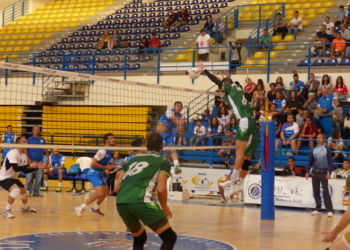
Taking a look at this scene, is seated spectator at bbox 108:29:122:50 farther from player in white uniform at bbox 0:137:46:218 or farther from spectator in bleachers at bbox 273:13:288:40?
player in white uniform at bbox 0:137:46:218

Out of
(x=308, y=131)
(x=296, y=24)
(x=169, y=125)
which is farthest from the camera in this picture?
(x=296, y=24)

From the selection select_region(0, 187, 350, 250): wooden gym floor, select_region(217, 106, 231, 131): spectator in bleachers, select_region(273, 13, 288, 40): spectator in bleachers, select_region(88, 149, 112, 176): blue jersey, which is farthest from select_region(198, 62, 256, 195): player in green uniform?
select_region(273, 13, 288, 40): spectator in bleachers

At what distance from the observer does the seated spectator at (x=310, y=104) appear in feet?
53.7

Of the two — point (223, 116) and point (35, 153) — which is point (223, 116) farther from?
point (35, 153)

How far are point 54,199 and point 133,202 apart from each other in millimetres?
9507

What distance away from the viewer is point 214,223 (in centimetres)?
1080

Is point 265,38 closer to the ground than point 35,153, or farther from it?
farther from it

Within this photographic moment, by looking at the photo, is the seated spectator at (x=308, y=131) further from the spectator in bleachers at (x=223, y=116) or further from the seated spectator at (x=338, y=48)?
the seated spectator at (x=338, y=48)

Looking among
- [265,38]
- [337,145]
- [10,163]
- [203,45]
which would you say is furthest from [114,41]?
[10,163]

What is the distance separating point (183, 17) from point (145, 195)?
1962 centimetres

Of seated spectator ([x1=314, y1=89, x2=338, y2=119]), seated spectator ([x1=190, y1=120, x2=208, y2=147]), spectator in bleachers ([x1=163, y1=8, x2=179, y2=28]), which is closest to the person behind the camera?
seated spectator ([x1=314, y1=89, x2=338, y2=119])

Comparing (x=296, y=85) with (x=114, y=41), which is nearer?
(x=296, y=85)

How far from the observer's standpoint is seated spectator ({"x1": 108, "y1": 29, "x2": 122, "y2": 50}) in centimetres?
2359

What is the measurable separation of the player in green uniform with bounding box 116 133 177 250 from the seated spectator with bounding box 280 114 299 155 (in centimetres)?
1033
